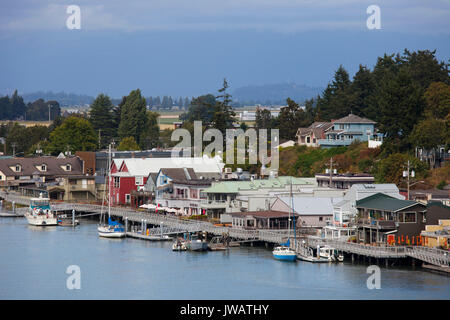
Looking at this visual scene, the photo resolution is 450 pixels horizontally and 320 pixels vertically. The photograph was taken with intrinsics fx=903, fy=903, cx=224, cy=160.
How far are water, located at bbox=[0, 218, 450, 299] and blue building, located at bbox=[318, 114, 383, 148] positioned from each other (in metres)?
28.2

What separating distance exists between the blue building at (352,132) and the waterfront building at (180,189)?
14928mm

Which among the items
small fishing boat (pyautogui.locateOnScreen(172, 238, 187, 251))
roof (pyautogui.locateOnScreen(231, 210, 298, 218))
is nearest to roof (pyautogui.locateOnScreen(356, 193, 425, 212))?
roof (pyautogui.locateOnScreen(231, 210, 298, 218))

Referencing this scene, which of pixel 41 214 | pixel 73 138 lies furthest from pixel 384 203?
pixel 73 138

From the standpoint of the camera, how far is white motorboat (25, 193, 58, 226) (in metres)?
70.3

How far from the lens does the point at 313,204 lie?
60625 millimetres

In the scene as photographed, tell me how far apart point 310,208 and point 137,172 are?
23.5m

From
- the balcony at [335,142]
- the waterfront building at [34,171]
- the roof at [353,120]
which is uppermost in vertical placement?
the roof at [353,120]

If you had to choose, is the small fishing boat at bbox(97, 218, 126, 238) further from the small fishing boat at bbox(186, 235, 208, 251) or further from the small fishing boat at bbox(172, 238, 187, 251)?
the small fishing boat at bbox(186, 235, 208, 251)

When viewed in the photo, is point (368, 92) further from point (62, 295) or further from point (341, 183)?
point (62, 295)

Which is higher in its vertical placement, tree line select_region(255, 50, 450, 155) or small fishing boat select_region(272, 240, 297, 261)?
tree line select_region(255, 50, 450, 155)

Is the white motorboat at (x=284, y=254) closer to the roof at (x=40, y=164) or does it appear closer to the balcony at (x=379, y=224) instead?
the balcony at (x=379, y=224)

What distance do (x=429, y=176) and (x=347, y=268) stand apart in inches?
811

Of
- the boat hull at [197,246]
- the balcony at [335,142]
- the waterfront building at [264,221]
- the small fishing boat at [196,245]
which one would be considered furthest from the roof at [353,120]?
the boat hull at [197,246]

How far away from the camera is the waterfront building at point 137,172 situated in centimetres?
7838
